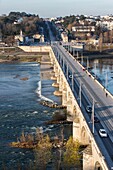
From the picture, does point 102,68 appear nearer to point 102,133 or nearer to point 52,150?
point 52,150

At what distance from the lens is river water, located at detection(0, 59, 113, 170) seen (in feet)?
51.2

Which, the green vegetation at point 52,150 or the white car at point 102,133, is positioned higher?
the white car at point 102,133

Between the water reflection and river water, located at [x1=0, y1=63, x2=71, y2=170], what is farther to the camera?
the water reflection

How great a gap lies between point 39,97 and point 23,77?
420 inches

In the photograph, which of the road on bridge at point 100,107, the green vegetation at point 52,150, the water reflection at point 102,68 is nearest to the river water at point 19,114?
A: the water reflection at point 102,68

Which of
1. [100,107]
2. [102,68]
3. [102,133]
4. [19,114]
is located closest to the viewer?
[102,133]

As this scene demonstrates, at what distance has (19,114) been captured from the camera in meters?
21.8

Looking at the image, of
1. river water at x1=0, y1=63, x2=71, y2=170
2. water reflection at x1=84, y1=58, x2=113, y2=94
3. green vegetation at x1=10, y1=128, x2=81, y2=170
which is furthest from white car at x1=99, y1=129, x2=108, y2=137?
water reflection at x1=84, y1=58, x2=113, y2=94

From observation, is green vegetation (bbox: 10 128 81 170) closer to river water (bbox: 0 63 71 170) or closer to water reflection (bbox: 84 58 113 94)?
river water (bbox: 0 63 71 170)

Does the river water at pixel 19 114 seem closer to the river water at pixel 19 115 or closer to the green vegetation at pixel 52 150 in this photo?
the river water at pixel 19 115

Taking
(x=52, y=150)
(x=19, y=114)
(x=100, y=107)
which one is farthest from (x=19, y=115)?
(x=100, y=107)

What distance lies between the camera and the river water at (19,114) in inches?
614

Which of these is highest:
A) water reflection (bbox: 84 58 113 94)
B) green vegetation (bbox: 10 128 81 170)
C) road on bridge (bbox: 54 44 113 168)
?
road on bridge (bbox: 54 44 113 168)

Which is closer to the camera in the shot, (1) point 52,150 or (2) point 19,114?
(1) point 52,150
